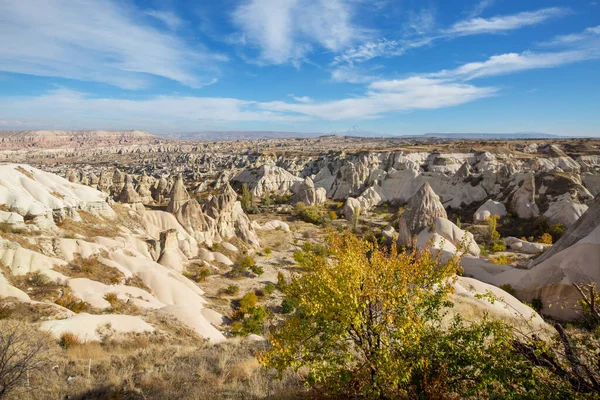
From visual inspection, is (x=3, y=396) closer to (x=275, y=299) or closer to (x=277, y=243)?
(x=275, y=299)

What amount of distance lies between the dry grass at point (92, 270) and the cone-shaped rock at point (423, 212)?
27051mm

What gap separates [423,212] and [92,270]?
29.4m

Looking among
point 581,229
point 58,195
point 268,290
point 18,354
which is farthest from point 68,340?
point 581,229

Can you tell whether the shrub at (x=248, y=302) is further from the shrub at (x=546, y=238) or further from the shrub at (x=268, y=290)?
the shrub at (x=546, y=238)

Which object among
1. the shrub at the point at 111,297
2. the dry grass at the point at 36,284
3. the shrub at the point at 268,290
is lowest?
the shrub at the point at 268,290

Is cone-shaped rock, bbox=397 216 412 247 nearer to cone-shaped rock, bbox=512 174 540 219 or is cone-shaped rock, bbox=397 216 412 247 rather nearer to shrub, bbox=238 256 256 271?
shrub, bbox=238 256 256 271

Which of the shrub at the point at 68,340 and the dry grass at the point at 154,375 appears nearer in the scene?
the dry grass at the point at 154,375

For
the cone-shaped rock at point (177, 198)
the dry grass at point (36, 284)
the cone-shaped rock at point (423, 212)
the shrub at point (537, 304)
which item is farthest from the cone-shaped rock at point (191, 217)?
the shrub at point (537, 304)

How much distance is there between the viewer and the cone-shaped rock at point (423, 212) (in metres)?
33.5

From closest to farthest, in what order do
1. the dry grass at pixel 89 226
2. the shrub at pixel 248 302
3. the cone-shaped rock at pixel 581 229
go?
the cone-shaped rock at pixel 581 229 < the shrub at pixel 248 302 < the dry grass at pixel 89 226

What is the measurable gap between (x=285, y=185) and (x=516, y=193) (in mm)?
48009

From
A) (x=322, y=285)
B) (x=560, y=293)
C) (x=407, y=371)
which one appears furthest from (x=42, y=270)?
(x=560, y=293)

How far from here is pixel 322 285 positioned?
20.9ft

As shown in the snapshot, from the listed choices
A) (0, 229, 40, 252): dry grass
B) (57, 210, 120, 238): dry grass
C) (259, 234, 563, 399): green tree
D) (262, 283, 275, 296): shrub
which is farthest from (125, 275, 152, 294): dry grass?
(259, 234, 563, 399): green tree
